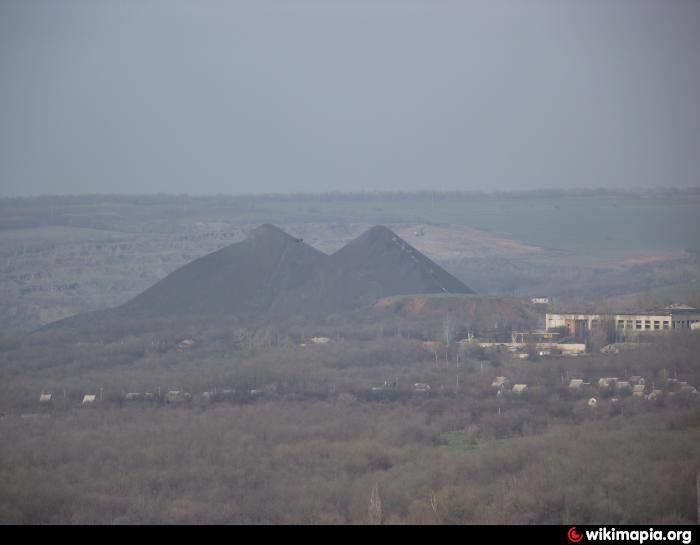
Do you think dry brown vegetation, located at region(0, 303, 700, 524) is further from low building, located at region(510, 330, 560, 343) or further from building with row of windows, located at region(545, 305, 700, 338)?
building with row of windows, located at region(545, 305, 700, 338)

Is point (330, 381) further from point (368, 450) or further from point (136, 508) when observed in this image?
point (136, 508)

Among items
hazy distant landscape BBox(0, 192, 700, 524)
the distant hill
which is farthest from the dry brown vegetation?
the distant hill

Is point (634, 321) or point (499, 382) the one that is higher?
point (634, 321)

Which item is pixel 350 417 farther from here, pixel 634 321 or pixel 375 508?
pixel 634 321

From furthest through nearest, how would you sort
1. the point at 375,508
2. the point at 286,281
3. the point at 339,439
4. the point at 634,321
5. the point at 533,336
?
1. the point at 286,281
2. the point at 634,321
3. the point at 533,336
4. the point at 339,439
5. the point at 375,508
